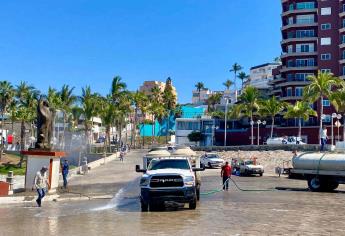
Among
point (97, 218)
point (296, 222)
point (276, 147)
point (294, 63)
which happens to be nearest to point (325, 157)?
point (296, 222)

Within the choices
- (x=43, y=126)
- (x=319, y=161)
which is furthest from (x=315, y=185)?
(x=43, y=126)

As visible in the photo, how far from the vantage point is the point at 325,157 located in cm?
3075

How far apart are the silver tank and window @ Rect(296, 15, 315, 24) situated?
70414mm

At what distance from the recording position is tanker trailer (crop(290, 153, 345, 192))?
30.1 metres

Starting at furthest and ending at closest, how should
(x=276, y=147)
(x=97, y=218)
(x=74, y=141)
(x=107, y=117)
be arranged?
(x=74, y=141), (x=107, y=117), (x=276, y=147), (x=97, y=218)

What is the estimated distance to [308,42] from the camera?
9781 centimetres

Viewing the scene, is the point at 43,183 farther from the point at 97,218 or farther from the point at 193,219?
the point at 193,219

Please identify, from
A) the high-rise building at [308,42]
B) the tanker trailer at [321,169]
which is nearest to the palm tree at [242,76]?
the high-rise building at [308,42]

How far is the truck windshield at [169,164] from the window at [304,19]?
83076 millimetres

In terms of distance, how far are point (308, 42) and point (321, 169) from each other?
71103 mm

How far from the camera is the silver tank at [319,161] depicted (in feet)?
98.3

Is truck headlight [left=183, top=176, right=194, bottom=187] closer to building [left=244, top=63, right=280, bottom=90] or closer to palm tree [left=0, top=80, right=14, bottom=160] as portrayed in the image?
palm tree [left=0, top=80, right=14, bottom=160]

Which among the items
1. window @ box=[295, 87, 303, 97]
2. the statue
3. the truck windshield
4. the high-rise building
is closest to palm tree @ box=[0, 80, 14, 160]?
the high-rise building

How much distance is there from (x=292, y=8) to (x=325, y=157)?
73.1 meters
